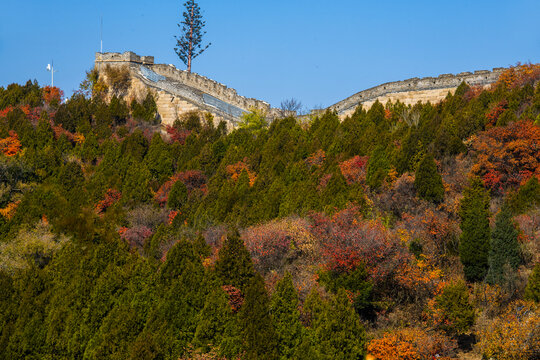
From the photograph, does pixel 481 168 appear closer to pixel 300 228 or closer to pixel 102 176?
pixel 300 228

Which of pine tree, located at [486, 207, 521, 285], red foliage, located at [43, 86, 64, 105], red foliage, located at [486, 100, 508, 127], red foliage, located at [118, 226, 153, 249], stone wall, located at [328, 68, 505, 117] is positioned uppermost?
red foliage, located at [43, 86, 64, 105]

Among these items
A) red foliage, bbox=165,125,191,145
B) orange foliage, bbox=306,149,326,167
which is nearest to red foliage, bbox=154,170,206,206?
red foliage, bbox=165,125,191,145

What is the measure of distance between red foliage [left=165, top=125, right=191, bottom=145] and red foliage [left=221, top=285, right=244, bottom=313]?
74.0 ft

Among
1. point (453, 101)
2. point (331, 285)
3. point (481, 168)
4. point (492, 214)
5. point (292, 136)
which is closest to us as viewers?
point (331, 285)

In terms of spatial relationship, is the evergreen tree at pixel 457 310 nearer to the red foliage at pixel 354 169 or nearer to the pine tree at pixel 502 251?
the pine tree at pixel 502 251

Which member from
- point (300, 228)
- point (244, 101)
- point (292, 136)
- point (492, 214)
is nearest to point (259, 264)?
point (300, 228)

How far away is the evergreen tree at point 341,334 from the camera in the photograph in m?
21.0

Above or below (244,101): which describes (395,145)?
below

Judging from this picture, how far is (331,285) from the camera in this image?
2495cm

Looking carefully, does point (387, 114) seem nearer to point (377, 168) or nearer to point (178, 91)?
point (377, 168)

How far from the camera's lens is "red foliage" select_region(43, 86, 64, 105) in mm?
51550

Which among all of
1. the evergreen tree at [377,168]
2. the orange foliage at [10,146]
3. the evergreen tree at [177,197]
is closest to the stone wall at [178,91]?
the orange foliage at [10,146]

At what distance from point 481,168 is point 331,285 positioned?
10048mm

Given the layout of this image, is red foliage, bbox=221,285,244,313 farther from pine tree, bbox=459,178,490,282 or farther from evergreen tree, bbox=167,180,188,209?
evergreen tree, bbox=167,180,188,209
